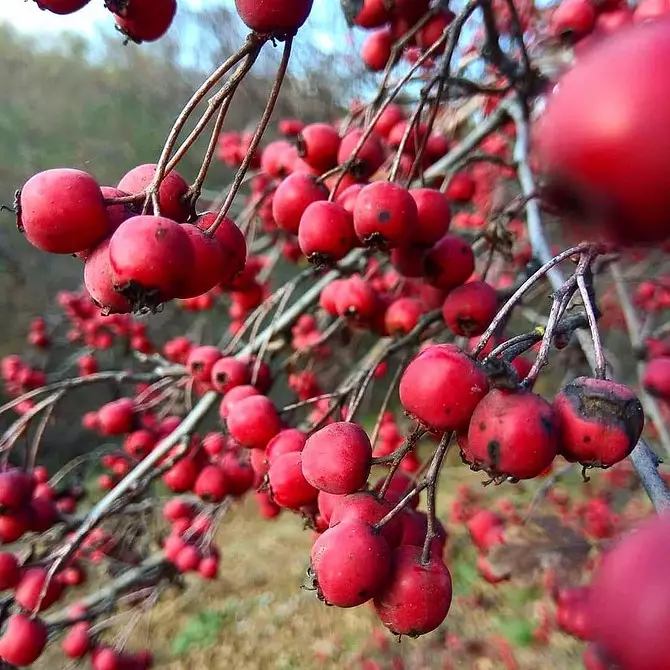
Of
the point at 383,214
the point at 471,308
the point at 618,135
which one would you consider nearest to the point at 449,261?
the point at 471,308

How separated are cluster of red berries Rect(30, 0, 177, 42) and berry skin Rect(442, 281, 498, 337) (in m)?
0.61

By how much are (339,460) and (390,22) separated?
1.00 meters

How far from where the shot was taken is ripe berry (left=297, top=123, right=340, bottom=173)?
106cm

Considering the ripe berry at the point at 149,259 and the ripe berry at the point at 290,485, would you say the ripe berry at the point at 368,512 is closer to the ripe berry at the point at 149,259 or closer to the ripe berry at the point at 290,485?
the ripe berry at the point at 290,485

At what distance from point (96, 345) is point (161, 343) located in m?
2.90

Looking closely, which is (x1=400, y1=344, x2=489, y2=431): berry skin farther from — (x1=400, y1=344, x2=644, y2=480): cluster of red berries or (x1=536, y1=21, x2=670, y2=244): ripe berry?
(x1=536, y1=21, x2=670, y2=244): ripe berry

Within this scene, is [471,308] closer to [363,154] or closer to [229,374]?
[363,154]

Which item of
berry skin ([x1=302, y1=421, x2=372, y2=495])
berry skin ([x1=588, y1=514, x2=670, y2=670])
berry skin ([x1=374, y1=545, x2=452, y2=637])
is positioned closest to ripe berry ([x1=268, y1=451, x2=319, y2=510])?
berry skin ([x1=302, y1=421, x2=372, y2=495])

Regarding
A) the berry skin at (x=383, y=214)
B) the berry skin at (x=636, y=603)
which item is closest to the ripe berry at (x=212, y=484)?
the berry skin at (x=383, y=214)

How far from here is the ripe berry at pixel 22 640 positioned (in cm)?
109

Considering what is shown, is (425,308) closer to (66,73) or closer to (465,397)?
(465,397)

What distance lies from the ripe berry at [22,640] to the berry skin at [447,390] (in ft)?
3.40

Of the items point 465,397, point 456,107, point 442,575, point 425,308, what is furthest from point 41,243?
point 456,107

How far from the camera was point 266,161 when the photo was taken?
1323 mm
